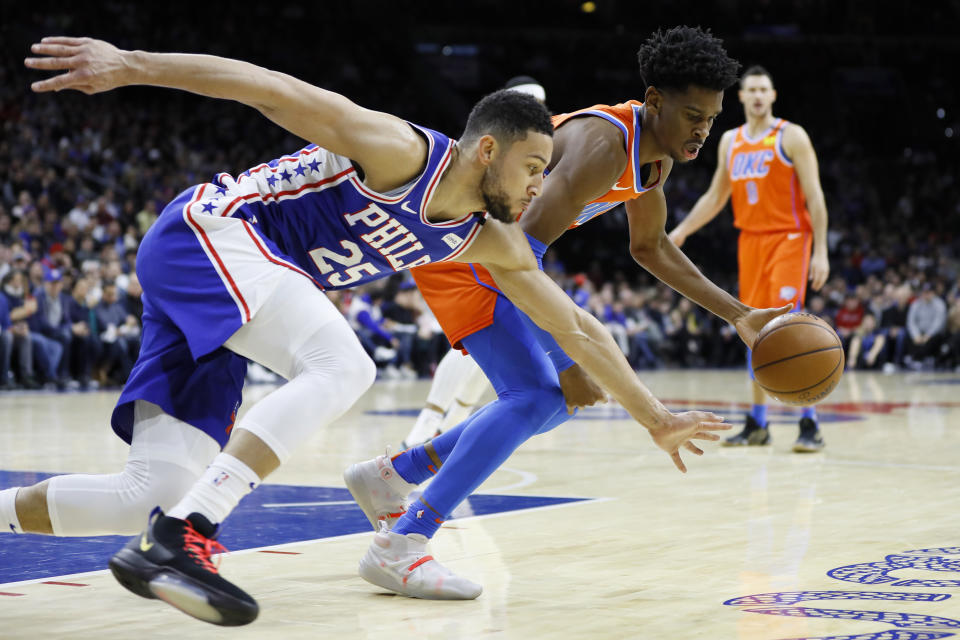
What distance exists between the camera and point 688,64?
14.0ft

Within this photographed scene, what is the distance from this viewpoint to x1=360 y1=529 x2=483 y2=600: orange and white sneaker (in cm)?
368

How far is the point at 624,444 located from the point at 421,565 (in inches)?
184

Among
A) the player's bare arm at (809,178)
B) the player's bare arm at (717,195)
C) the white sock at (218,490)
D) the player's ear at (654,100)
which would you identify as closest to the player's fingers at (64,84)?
the white sock at (218,490)

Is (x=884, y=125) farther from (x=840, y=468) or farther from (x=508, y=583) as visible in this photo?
(x=508, y=583)

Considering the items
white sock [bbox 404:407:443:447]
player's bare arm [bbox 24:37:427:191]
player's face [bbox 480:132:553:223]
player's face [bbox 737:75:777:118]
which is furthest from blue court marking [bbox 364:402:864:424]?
player's bare arm [bbox 24:37:427:191]

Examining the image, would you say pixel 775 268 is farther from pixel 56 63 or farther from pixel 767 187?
pixel 56 63

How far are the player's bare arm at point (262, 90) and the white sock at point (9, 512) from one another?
1161mm

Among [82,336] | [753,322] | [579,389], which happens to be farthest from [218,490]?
[82,336]

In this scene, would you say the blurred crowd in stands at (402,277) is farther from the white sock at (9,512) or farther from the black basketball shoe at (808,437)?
the white sock at (9,512)

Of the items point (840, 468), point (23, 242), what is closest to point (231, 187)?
point (840, 468)

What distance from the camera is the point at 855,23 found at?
99.2 feet

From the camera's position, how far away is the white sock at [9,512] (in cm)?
339

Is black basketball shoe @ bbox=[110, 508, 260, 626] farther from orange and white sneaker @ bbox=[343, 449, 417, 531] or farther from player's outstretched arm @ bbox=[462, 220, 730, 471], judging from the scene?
orange and white sneaker @ bbox=[343, 449, 417, 531]

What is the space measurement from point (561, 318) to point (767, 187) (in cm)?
507
